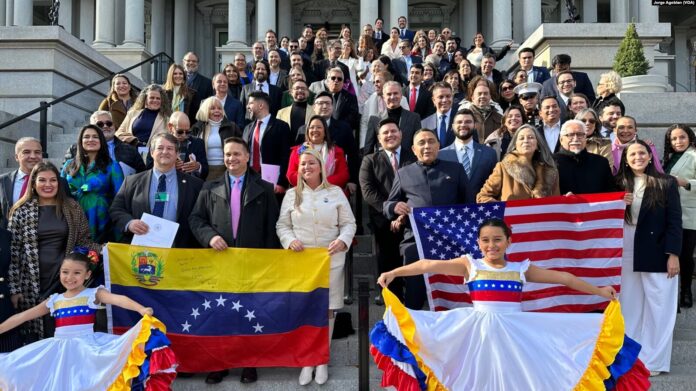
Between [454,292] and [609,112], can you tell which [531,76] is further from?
[454,292]

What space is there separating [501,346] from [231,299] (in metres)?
2.70

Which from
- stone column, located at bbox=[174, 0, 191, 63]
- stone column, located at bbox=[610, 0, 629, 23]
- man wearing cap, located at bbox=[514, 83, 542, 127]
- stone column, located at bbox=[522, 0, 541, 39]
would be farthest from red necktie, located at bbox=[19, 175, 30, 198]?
stone column, located at bbox=[610, 0, 629, 23]

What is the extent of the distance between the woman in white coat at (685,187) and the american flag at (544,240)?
1.35m

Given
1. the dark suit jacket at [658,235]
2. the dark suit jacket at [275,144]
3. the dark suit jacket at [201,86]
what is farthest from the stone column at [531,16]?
the dark suit jacket at [658,235]

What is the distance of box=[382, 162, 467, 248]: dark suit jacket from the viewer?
6.67m

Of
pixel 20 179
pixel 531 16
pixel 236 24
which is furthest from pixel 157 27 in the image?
pixel 20 179

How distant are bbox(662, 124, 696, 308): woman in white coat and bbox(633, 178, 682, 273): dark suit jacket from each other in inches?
30.1

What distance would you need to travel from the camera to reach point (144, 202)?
6.56 metres

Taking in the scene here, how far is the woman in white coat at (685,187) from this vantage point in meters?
7.38

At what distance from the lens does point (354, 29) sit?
103 feet

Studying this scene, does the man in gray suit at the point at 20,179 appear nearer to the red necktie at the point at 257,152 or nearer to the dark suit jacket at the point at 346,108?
the red necktie at the point at 257,152

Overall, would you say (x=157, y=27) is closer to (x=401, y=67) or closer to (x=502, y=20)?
(x=502, y=20)

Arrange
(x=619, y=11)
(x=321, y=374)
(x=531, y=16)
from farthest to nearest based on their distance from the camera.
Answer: (x=619, y=11) < (x=531, y=16) < (x=321, y=374)

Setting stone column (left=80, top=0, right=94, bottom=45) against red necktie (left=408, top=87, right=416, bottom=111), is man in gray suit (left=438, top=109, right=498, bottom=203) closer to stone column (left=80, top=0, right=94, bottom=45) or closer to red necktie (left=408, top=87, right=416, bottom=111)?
red necktie (left=408, top=87, right=416, bottom=111)
